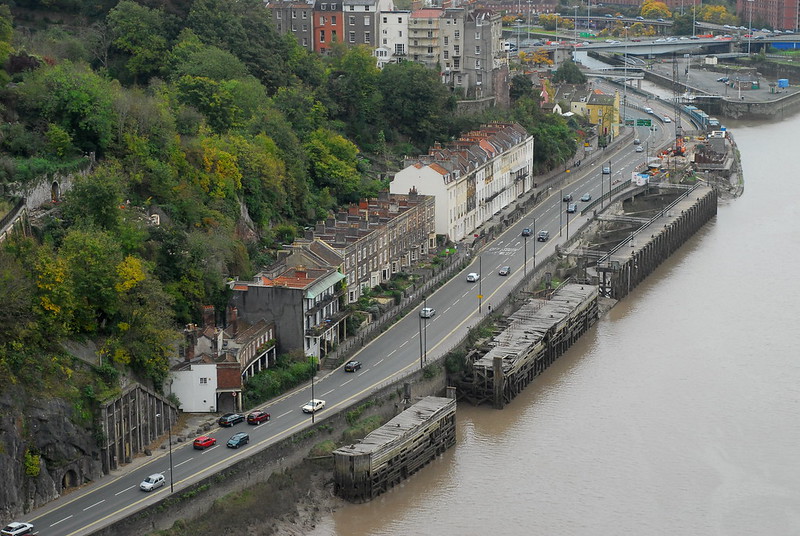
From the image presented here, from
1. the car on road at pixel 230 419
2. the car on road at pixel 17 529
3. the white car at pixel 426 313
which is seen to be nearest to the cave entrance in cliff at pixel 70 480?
the car on road at pixel 17 529

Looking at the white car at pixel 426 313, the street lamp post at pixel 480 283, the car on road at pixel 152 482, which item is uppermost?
the street lamp post at pixel 480 283

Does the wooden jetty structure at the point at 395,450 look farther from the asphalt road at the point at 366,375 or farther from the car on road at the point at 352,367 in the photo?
the car on road at the point at 352,367

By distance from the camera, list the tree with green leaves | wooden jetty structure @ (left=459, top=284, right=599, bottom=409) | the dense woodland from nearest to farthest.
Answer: the dense woodland, wooden jetty structure @ (left=459, top=284, right=599, bottom=409), the tree with green leaves

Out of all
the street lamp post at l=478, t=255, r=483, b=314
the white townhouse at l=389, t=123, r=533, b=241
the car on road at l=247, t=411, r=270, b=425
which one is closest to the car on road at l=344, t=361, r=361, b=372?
the car on road at l=247, t=411, r=270, b=425

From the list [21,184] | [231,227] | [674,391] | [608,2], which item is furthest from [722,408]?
[608,2]

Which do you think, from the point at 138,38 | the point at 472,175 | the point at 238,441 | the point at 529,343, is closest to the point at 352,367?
the point at 529,343

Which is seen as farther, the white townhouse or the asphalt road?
the white townhouse

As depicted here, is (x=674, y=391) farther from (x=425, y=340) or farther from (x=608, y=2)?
(x=608, y=2)

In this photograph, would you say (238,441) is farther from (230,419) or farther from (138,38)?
(138,38)

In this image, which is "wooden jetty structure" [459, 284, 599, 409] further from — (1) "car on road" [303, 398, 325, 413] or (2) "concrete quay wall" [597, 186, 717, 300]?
(1) "car on road" [303, 398, 325, 413]
